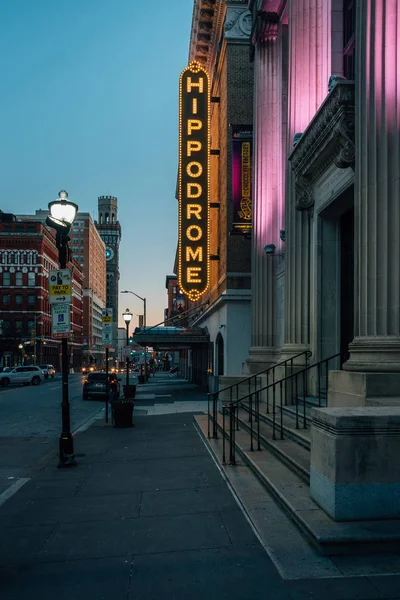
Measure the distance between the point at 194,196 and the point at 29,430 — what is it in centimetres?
1724

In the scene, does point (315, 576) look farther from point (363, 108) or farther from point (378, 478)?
point (363, 108)

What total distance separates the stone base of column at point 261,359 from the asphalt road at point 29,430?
6.31m

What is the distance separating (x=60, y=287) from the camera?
41.1ft

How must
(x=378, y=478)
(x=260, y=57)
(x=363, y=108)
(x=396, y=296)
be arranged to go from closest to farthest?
(x=378, y=478)
(x=396, y=296)
(x=363, y=108)
(x=260, y=57)

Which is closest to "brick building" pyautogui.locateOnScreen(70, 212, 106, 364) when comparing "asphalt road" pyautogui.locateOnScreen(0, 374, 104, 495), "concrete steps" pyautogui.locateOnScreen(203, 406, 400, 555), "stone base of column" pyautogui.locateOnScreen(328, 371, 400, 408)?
"asphalt road" pyautogui.locateOnScreen(0, 374, 104, 495)

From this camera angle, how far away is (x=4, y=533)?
6.98 m

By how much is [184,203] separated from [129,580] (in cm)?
2679

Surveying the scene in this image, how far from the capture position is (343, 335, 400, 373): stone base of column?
8.55m

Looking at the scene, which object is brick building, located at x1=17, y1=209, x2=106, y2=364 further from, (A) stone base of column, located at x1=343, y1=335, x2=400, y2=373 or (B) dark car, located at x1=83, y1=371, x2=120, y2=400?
(A) stone base of column, located at x1=343, y1=335, x2=400, y2=373

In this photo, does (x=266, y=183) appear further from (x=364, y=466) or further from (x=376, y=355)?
(x=364, y=466)

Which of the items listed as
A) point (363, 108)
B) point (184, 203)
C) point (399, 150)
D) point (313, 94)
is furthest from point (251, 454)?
point (184, 203)

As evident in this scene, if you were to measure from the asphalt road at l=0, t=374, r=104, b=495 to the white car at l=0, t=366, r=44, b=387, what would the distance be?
71.3 feet

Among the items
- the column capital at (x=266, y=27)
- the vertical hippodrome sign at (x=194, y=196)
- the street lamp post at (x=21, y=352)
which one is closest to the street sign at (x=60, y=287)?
the column capital at (x=266, y=27)

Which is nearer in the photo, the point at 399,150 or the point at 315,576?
the point at 315,576
